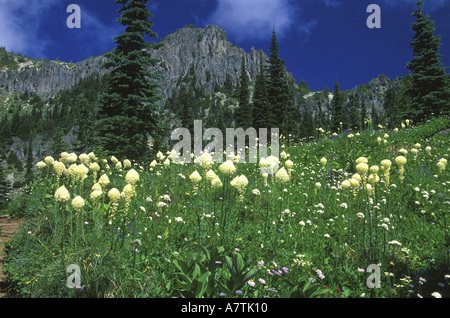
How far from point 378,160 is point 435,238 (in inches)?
168

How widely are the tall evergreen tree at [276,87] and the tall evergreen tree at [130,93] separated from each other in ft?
62.2

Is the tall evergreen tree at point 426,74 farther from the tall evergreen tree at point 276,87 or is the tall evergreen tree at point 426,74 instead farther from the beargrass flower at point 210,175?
the beargrass flower at point 210,175

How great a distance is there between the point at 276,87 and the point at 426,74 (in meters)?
15.6

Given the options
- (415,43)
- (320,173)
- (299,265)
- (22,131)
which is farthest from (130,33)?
(22,131)

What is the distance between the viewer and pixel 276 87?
30.4m

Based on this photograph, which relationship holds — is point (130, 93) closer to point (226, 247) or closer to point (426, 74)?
point (226, 247)

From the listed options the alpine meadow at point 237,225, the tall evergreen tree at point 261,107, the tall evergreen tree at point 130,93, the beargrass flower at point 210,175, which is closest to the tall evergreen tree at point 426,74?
the alpine meadow at point 237,225

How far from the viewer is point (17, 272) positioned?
2.43 m

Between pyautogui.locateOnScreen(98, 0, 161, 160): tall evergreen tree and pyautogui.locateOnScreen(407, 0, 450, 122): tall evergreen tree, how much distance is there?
19.2m

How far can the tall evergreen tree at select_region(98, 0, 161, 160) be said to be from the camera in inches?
512

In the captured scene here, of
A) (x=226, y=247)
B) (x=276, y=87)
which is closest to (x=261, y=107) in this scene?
(x=276, y=87)

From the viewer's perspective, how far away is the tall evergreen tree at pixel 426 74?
16.9 m

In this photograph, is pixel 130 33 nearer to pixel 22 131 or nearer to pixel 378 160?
pixel 378 160

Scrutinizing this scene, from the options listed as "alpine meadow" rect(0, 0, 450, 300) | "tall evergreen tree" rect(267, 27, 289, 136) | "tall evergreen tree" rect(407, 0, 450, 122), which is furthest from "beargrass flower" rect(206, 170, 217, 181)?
"tall evergreen tree" rect(267, 27, 289, 136)
